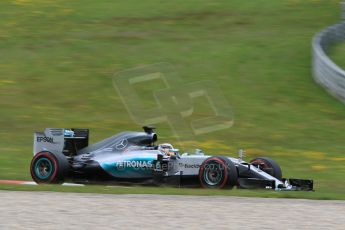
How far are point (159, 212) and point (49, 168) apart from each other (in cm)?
434

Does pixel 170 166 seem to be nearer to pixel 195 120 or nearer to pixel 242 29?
pixel 195 120

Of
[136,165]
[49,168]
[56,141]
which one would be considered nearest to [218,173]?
[136,165]

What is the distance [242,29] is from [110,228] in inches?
912

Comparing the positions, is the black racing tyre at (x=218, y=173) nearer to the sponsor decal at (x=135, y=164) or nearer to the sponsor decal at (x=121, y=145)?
the sponsor decal at (x=135, y=164)

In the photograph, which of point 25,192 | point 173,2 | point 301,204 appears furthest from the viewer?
point 173,2

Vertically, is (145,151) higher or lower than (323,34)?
lower

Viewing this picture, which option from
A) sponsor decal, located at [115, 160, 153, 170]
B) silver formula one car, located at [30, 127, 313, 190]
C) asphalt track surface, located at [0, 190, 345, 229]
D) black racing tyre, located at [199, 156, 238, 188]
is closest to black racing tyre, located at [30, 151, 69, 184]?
silver formula one car, located at [30, 127, 313, 190]

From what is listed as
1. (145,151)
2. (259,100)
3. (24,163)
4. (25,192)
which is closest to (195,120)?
(259,100)

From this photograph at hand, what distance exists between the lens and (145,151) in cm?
1399

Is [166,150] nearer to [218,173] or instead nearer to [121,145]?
[121,145]

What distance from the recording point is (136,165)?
45.5 ft

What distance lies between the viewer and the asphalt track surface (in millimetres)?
9047

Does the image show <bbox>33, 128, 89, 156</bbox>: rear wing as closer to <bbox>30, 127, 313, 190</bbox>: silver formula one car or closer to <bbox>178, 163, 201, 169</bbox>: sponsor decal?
<bbox>30, 127, 313, 190</bbox>: silver formula one car

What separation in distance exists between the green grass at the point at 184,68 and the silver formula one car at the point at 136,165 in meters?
0.86
